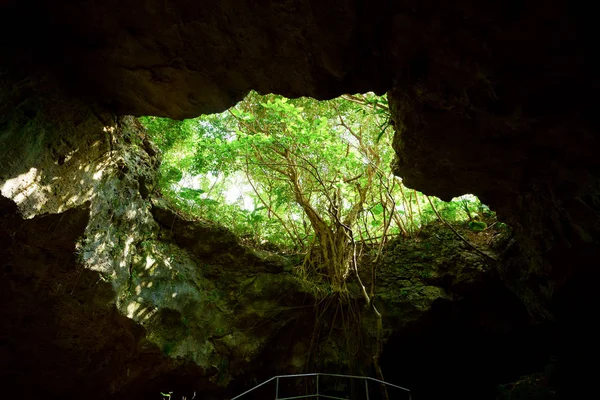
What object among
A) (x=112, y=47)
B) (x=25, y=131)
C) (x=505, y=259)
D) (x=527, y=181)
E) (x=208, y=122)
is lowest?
(x=505, y=259)

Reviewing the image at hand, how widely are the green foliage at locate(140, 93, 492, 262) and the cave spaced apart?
848 mm

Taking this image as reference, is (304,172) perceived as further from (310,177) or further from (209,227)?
(209,227)

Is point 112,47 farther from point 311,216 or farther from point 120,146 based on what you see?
point 311,216

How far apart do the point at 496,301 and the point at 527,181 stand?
2.65 m

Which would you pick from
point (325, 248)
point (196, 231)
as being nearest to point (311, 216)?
point (325, 248)

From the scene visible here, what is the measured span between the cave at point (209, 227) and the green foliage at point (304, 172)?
848mm

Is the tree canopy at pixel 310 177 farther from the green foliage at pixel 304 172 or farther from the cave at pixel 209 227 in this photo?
the cave at pixel 209 227

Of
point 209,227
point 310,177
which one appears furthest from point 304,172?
point 209,227

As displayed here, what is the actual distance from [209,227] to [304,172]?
2.16 metres

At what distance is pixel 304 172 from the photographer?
639 cm

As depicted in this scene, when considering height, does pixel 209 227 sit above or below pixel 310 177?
below

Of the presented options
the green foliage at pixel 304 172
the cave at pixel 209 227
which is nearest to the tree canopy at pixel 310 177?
the green foliage at pixel 304 172

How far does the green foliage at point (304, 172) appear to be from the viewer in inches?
217

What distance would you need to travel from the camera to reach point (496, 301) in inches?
201
